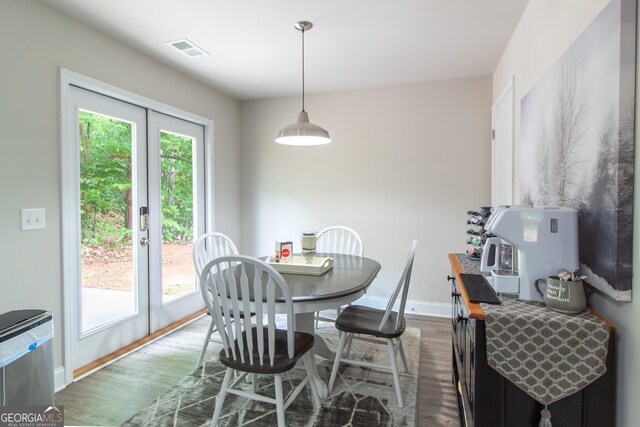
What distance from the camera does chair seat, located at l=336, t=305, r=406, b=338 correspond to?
1.99m

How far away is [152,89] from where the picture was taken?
2959mm

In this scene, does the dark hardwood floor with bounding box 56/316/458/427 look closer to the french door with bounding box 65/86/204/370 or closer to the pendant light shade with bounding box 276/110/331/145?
the french door with bounding box 65/86/204/370

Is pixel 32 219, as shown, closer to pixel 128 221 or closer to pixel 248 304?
pixel 128 221

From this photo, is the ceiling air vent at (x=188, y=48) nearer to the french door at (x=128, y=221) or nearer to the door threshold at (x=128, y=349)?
the french door at (x=128, y=221)

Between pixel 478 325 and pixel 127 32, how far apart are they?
2.90m

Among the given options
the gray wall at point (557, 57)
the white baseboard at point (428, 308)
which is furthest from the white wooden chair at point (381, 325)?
the white baseboard at point (428, 308)

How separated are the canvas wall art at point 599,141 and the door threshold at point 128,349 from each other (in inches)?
118

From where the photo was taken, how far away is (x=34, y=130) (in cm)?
206

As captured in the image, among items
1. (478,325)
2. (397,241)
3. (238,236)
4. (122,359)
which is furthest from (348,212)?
(478,325)

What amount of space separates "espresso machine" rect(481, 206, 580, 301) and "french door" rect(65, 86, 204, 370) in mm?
2631

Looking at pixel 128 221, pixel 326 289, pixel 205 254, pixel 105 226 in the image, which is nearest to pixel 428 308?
pixel 326 289

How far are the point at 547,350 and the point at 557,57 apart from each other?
136 centimetres

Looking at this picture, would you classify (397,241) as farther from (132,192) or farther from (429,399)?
(132,192)

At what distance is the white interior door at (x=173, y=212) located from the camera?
10.1ft
